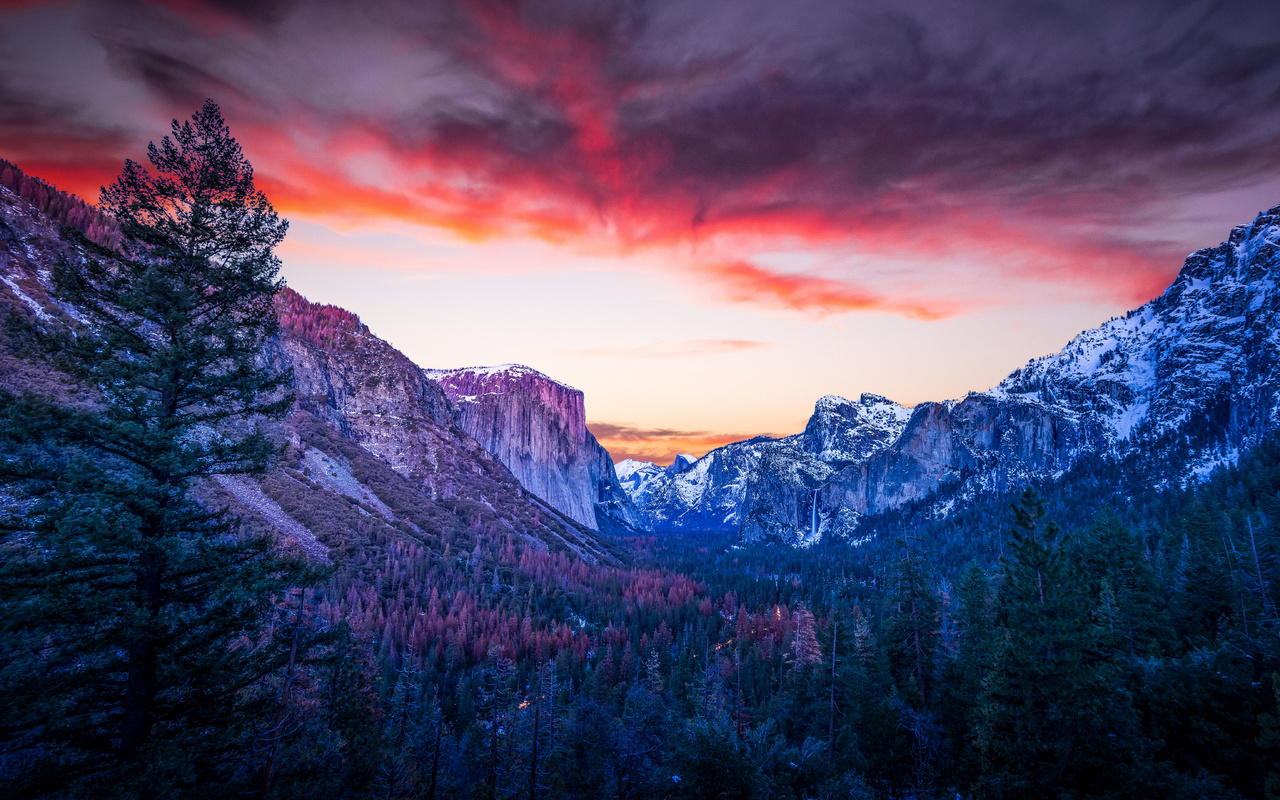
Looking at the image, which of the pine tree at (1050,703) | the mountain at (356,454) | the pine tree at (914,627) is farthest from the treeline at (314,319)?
the pine tree at (1050,703)

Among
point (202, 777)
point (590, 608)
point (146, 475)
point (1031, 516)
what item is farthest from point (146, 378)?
point (590, 608)

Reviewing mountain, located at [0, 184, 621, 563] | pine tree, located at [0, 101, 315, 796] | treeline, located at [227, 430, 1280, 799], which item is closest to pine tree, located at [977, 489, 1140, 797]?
treeline, located at [227, 430, 1280, 799]

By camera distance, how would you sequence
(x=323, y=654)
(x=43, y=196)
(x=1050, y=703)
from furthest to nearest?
1. (x=43, y=196)
2. (x=1050, y=703)
3. (x=323, y=654)

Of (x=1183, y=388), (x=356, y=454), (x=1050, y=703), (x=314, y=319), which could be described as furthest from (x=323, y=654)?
(x=1183, y=388)

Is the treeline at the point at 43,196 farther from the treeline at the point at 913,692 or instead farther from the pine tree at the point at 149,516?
the pine tree at the point at 149,516

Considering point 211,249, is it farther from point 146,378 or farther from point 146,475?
point 146,475

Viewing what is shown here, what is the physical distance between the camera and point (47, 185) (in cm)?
7500

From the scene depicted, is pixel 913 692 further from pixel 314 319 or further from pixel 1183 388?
pixel 1183 388

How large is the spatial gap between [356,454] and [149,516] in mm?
131520

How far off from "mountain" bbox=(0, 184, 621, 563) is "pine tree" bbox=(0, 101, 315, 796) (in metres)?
67.6

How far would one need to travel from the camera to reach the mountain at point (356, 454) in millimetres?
68000

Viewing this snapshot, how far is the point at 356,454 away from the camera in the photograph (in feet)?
410

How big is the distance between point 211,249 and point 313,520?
91.9 metres

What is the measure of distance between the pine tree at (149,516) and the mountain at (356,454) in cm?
6759
